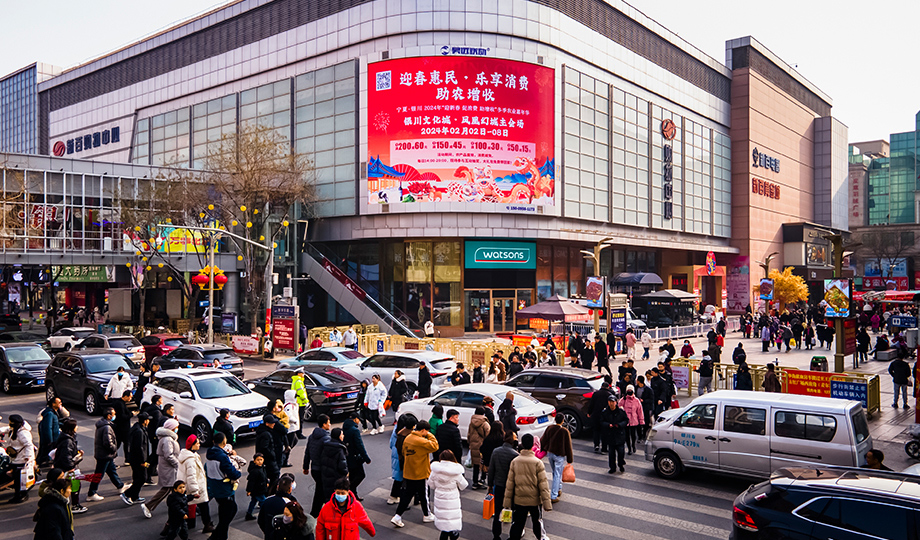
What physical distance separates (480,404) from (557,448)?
3.59m

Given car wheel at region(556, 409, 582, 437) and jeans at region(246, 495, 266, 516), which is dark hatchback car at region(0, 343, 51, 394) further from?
car wheel at region(556, 409, 582, 437)

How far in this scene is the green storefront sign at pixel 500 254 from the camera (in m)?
41.8

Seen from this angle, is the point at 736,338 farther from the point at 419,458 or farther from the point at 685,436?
the point at 419,458

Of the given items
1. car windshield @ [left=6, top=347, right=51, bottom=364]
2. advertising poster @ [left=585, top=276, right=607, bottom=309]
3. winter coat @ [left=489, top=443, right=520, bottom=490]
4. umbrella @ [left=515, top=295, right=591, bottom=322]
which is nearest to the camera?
winter coat @ [left=489, top=443, right=520, bottom=490]

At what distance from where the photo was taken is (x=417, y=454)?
10305mm

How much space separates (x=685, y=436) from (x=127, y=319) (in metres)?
45.2

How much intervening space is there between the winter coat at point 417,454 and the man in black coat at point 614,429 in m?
4.58

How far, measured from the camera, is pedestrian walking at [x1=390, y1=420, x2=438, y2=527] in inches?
405

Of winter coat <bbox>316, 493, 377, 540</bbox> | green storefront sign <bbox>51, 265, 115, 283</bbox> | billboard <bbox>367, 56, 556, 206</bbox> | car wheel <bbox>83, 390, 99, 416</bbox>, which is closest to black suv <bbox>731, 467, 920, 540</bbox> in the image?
winter coat <bbox>316, 493, 377, 540</bbox>

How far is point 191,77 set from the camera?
2144 inches

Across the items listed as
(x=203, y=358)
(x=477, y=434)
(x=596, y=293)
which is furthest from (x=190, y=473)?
(x=596, y=293)

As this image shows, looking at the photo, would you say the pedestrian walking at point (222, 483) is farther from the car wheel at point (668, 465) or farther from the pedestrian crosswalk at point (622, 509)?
the car wheel at point (668, 465)

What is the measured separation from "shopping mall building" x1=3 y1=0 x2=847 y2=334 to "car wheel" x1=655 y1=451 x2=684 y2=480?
2830 centimetres

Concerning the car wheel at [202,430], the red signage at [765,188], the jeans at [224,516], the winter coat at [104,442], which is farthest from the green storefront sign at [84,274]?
the red signage at [765,188]
